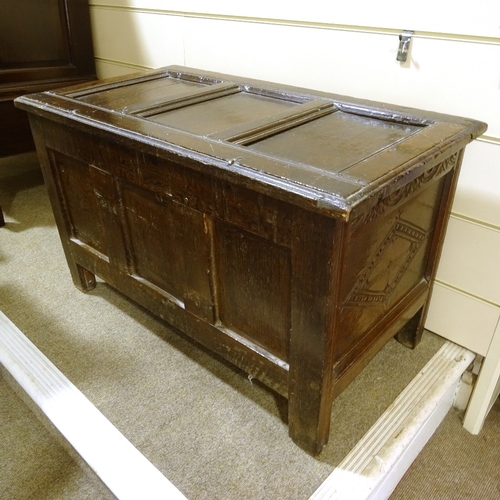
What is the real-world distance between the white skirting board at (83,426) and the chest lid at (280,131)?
25.6 inches

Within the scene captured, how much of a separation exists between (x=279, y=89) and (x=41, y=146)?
0.68 m

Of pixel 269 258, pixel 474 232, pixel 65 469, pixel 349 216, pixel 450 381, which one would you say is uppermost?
pixel 349 216

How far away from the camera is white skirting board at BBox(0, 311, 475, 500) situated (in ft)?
3.30

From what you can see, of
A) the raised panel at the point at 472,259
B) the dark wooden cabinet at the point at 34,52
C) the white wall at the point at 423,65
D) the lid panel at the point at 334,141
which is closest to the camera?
the lid panel at the point at 334,141

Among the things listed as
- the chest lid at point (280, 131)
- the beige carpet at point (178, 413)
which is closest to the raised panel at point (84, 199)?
the chest lid at point (280, 131)

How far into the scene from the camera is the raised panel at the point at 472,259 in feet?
3.98

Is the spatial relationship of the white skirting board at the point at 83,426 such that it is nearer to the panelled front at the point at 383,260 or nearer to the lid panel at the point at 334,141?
the panelled front at the point at 383,260

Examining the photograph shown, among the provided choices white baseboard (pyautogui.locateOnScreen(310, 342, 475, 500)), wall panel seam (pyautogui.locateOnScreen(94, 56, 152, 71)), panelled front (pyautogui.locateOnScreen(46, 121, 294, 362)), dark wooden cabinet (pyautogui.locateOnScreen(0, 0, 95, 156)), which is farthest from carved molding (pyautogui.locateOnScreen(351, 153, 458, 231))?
dark wooden cabinet (pyautogui.locateOnScreen(0, 0, 95, 156))

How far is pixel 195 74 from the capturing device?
1497 mm

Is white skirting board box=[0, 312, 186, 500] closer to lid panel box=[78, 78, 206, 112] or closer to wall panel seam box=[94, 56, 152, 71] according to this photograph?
lid panel box=[78, 78, 206, 112]

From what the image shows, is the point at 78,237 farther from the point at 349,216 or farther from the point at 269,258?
the point at 349,216

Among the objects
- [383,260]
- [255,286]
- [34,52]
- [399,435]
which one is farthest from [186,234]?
[34,52]

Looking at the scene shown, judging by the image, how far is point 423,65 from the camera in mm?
1173

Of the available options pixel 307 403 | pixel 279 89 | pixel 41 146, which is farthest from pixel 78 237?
pixel 307 403
